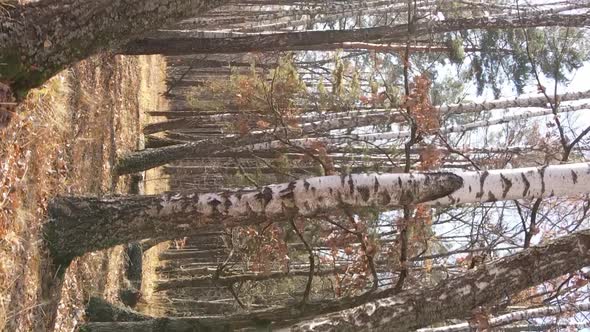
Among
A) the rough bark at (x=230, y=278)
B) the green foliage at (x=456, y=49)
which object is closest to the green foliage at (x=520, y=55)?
the green foliage at (x=456, y=49)

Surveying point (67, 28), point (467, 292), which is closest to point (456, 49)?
point (467, 292)

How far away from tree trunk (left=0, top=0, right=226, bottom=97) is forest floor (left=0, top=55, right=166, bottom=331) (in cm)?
95

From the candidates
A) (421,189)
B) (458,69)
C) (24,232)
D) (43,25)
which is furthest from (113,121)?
(458,69)

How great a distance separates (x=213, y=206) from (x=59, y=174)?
2.49 metres

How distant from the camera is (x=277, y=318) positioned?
5359 millimetres

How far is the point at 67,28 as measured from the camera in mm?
4449

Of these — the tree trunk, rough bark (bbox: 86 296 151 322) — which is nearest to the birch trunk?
rough bark (bbox: 86 296 151 322)

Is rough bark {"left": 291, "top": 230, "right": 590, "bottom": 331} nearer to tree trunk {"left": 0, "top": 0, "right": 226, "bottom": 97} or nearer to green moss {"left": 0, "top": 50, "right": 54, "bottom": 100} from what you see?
tree trunk {"left": 0, "top": 0, "right": 226, "bottom": 97}

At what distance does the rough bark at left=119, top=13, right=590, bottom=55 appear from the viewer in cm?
729

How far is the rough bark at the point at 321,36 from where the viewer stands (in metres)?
7.29

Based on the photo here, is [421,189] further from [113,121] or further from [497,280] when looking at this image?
[113,121]

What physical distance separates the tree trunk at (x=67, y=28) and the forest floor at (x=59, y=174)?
3.10 feet

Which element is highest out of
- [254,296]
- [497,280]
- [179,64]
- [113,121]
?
[179,64]

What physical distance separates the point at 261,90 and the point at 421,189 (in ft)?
10.7
